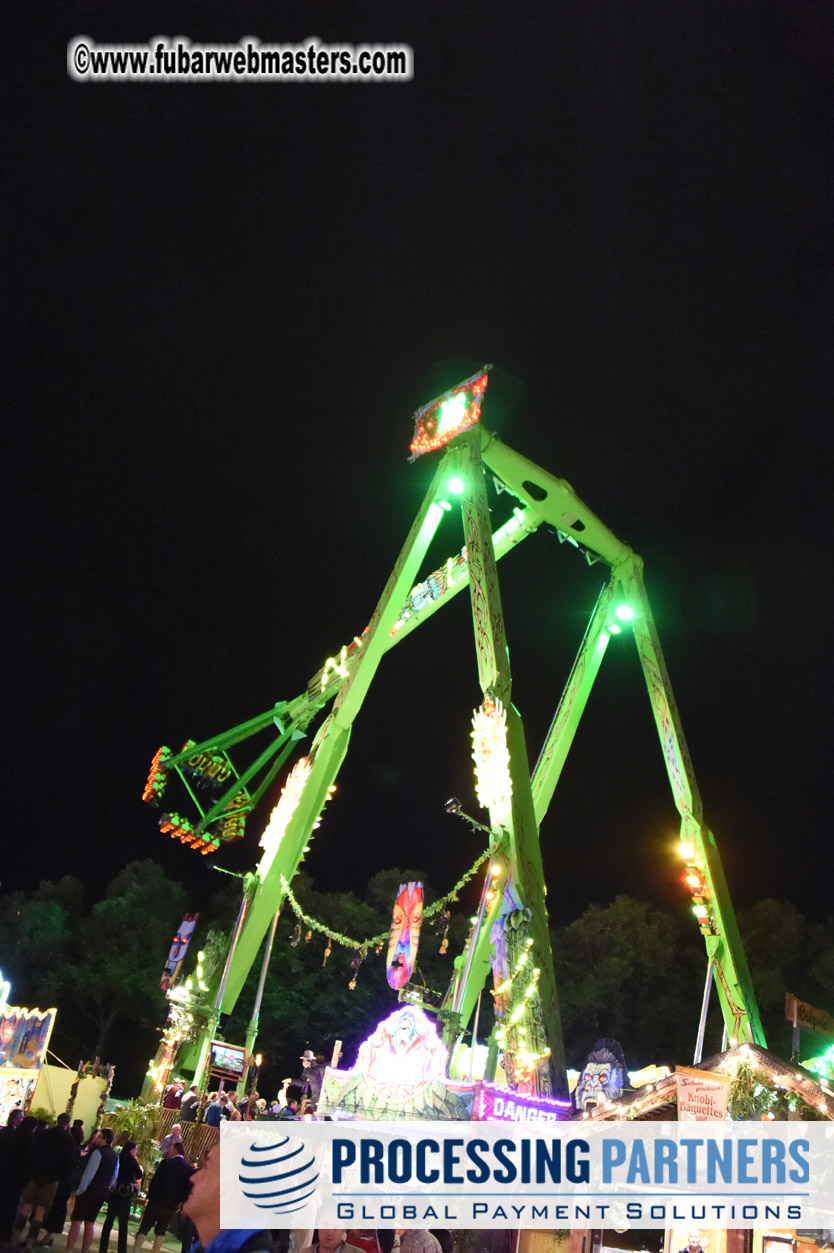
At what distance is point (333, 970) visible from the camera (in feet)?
117

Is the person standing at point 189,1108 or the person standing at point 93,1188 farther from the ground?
the person standing at point 189,1108

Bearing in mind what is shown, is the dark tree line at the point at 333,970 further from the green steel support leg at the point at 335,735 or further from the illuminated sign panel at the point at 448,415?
the illuminated sign panel at the point at 448,415

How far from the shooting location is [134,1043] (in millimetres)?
38312

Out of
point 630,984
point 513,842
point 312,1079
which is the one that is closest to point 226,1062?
point 312,1079

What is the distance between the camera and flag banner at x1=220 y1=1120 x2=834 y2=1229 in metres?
6.80

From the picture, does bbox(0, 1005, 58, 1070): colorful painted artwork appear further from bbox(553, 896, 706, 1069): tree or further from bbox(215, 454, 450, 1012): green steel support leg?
bbox(553, 896, 706, 1069): tree

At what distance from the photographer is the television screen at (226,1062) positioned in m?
18.5

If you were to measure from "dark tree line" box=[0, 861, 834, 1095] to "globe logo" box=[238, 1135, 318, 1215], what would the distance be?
27468mm

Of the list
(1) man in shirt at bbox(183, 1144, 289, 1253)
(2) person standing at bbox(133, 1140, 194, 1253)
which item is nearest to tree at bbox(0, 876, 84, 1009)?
(2) person standing at bbox(133, 1140, 194, 1253)

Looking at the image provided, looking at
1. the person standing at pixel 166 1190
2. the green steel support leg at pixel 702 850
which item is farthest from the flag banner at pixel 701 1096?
the green steel support leg at pixel 702 850

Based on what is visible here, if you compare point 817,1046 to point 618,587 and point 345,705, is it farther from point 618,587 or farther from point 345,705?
point 345,705

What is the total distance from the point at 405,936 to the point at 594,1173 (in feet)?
24.4

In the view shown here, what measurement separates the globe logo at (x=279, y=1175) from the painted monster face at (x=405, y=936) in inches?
444

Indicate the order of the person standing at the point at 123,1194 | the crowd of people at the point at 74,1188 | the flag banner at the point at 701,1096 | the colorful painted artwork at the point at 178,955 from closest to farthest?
the crowd of people at the point at 74,1188 < the person standing at the point at 123,1194 < the flag banner at the point at 701,1096 < the colorful painted artwork at the point at 178,955
